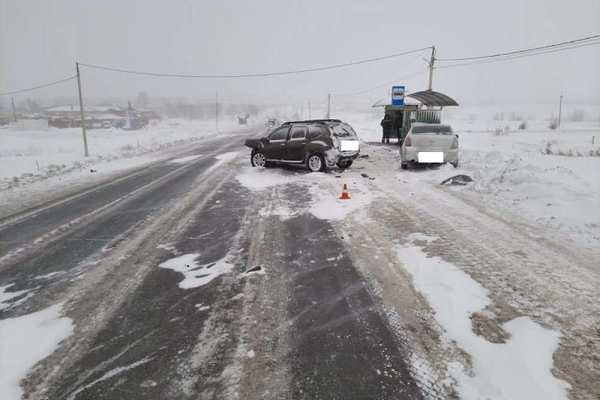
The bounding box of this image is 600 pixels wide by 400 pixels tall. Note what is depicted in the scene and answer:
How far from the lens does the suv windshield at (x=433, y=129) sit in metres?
11.8

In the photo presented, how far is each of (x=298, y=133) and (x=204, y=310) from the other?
9.32 meters

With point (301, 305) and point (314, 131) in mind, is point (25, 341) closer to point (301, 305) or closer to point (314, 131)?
point (301, 305)

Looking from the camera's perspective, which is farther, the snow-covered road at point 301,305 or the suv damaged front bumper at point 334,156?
the suv damaged front bumper at point 334,156

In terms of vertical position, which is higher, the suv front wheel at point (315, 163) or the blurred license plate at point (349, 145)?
the blurred license plate at point (349, 145)

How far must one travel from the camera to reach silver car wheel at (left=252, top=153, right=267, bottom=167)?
519 inches

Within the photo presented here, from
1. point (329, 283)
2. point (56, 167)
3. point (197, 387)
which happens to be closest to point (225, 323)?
point (197, 387)

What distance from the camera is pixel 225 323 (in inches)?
132

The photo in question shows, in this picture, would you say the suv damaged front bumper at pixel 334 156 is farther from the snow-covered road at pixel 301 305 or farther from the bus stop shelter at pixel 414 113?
the bus stop shelter at pixel 414 113

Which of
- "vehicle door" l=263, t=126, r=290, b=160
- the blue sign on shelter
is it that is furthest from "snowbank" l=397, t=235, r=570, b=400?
the blue sign on shelter

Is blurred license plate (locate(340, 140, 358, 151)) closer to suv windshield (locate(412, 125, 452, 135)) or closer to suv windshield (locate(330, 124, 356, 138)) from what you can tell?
suv windshield (locate(330, 124, 356, 138))

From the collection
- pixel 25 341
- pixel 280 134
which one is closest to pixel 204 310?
pixel 25 341

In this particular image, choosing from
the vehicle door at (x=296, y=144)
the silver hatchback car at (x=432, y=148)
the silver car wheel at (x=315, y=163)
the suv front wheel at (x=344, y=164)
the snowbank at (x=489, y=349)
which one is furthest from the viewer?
the suv front wheel at (x=344, y=164)

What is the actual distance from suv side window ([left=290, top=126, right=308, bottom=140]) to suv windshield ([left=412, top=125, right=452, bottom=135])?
378 cm

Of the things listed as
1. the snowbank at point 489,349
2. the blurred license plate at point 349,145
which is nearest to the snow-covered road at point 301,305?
the snowbank at point 489,349
